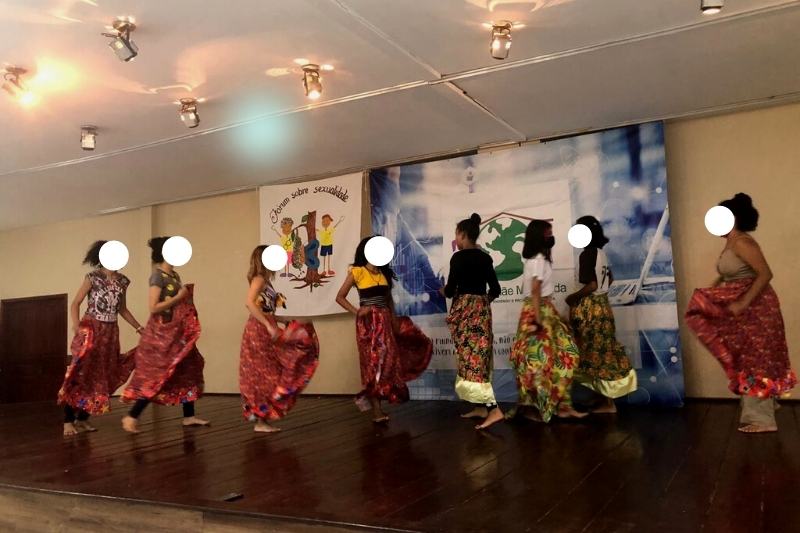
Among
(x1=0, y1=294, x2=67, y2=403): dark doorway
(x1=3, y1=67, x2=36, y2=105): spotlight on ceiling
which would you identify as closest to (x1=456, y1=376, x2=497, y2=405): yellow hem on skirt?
(x1=3, y1=67, x2=36, y2=105): spotlight on ceiling

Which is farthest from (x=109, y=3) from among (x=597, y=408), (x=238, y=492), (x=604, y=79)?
(x=597, y=408)

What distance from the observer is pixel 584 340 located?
16.1 ft

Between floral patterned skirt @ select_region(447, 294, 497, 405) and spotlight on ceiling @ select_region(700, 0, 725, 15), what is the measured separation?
2.18 meters

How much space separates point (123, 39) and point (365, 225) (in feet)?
11.6

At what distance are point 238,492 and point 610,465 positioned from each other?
5.78 feet

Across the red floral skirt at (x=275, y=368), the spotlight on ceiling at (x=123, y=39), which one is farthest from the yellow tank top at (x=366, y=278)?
the spotlight on ceiling at (x=123, y=39)

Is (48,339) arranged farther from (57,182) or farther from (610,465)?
(610,465)

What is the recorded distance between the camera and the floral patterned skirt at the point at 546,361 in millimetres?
4438

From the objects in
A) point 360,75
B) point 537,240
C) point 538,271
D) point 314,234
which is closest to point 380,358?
point 538,271

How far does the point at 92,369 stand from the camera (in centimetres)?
495

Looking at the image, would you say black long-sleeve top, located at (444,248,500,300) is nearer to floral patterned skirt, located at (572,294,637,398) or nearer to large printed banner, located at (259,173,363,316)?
floral patterned skirt, located at (572,294,637,398)

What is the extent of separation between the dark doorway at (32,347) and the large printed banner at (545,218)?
18.0 ft

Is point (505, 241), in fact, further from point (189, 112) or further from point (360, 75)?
point (189, 112)

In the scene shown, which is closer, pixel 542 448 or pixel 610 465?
pixel 610 465
